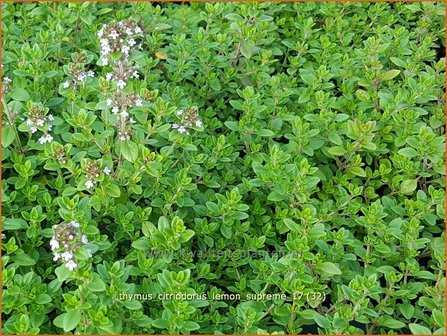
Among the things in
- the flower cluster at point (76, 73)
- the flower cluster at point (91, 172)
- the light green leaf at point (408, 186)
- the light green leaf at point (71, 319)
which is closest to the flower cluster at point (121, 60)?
the flower cluster at point (91, 172)

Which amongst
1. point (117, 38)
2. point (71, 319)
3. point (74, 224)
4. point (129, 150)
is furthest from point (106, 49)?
point (71, 319)

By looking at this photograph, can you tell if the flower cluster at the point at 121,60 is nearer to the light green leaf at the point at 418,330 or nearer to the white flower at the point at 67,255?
the white flower at the point at 67,255

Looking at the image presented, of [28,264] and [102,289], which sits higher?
[102,289]

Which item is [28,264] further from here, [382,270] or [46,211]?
[382,270]

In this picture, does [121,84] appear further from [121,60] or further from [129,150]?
[129,150]

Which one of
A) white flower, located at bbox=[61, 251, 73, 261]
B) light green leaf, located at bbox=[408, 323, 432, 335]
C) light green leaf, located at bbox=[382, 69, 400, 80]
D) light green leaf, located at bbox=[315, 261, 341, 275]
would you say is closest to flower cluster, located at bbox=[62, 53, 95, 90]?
white flower, located at bbox=[61, 251, 73, 261]

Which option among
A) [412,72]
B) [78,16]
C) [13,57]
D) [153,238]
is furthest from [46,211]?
[412,72]
